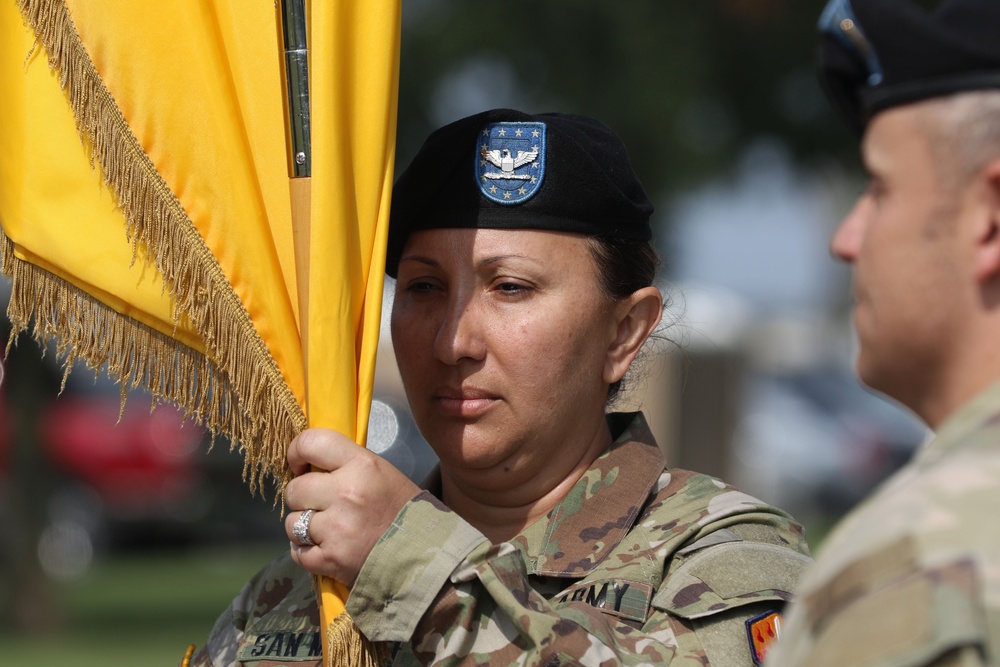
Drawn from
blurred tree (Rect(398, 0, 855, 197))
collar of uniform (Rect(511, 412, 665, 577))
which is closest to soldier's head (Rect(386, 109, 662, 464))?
collar of uniform (Rect(511, 412, 665, 577))

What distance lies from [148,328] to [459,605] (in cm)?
84

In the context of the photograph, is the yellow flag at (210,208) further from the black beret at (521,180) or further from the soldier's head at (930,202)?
the soldier's head at (930,202)

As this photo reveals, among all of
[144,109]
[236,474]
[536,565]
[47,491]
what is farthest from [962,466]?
[236,474]

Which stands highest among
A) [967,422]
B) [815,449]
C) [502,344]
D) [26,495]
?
[967,422]

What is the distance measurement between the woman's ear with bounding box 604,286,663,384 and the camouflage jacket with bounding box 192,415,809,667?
0.51ft

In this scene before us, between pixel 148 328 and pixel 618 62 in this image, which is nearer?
pixel 148 328

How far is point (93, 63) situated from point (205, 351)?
1.91 feet

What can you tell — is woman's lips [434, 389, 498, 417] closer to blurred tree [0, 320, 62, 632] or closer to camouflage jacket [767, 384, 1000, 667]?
camouflage jacket [767, 384, 1000, 667]

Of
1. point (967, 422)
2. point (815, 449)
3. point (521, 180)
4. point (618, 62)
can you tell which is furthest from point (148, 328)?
point (815, 449)

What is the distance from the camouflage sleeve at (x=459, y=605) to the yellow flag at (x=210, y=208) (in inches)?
12.1

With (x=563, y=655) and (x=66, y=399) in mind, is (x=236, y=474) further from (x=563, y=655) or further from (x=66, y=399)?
(x=563, y=655)

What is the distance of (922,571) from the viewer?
1.27 m

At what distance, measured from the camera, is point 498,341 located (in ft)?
8.48

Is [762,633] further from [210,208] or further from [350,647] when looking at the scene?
[210,208]
